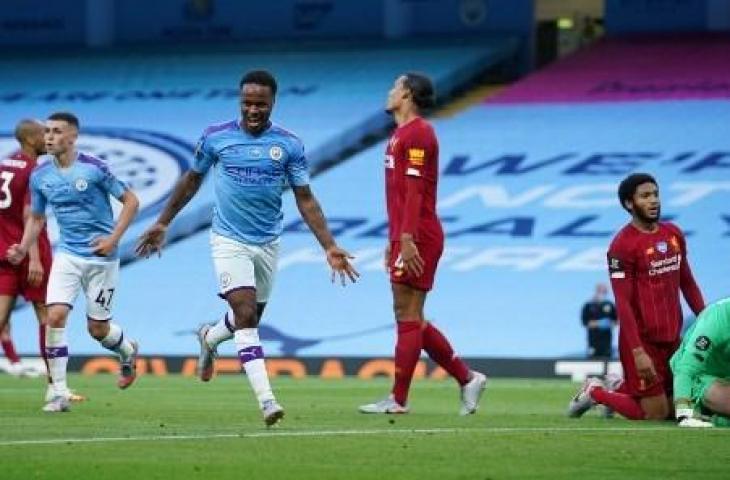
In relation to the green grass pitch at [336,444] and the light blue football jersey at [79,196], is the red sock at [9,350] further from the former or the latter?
the light blue football jersey at [79,196]

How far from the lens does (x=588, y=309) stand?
2803 centimetres

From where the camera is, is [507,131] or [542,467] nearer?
[542,467]

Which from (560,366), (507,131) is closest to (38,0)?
(507,131)

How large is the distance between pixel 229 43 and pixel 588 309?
17.2m

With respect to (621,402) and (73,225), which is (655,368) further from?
(73,225)

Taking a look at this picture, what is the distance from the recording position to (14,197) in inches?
796

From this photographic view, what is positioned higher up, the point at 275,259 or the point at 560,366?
the point at 275,259

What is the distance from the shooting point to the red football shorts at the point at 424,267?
15.8 m

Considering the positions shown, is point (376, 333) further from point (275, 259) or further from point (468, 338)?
point (275, 259)

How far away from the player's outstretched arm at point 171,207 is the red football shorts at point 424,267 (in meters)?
1.84

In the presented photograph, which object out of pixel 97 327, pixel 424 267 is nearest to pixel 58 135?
pixel 97 327

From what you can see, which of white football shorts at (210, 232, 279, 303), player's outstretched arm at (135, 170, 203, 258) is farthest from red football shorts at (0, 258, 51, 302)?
white football shorts at (210, 232, 279, 303)

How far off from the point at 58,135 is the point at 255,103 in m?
2.82

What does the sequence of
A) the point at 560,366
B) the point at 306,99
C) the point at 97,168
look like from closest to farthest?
the point at 97,168, the point at 560,366, the point at 306,99
